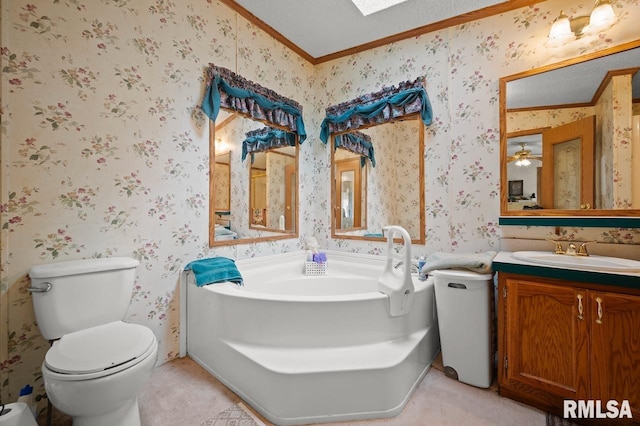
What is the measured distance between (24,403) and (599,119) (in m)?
3.38

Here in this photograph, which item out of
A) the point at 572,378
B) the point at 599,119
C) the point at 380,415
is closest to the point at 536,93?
the point at 599,119

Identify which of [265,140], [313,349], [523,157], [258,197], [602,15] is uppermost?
[602,15]

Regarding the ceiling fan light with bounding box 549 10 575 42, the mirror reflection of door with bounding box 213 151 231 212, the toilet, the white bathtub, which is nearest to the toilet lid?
the toilet

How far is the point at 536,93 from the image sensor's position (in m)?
1.92

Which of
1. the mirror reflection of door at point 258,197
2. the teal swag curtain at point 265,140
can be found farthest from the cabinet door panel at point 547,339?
the teal swag curtain at point 265,140

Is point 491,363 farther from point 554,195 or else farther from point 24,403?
point 24,403

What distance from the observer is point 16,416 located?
1070mm

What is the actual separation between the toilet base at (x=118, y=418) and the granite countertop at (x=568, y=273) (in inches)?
79.5

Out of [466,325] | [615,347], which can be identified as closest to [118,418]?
[466,325]

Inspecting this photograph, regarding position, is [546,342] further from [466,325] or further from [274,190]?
[274,190]

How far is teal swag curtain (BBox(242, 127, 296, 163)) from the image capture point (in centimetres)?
245

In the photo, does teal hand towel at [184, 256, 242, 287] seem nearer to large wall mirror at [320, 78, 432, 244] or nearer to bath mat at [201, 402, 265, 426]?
bath mat at [201, 402, 265, 426]

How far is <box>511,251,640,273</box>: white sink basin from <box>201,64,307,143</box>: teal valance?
2198mm

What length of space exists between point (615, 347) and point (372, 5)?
2.62m
